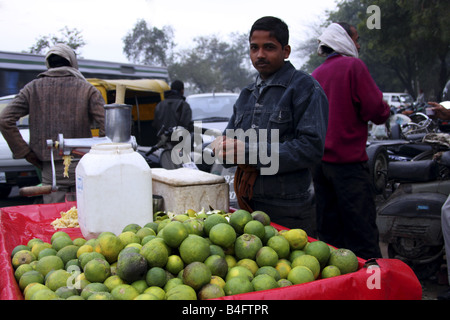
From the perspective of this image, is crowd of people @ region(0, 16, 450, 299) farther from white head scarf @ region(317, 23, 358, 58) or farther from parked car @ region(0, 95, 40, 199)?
parked car @ region(0, 95, 40, 199)

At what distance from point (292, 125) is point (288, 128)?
0.09ft

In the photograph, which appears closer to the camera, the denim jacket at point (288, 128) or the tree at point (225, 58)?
the denim jacket at point (288, 128)

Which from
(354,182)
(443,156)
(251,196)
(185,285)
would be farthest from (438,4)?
(185,285)

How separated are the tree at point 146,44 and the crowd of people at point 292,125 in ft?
112

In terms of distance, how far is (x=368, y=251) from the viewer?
10.2ft

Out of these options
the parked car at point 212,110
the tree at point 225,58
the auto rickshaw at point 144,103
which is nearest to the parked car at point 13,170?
the auto rickshaw at point 144,103

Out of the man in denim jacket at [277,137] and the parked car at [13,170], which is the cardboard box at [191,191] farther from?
the parked car at [13,170]

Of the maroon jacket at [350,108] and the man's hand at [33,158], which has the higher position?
the maroon jacket at [350,108]

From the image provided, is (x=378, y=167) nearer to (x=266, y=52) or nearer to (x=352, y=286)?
(x=266, y=52)

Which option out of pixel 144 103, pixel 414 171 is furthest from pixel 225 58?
pixel 414 171

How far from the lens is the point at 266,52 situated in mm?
2307

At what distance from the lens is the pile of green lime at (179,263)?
1439mm
